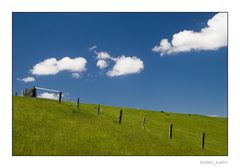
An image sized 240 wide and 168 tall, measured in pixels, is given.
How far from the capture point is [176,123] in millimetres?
64125

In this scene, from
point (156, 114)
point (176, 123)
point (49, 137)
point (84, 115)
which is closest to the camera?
point (49, 137)

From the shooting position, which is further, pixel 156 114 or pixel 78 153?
pixel 156 114
